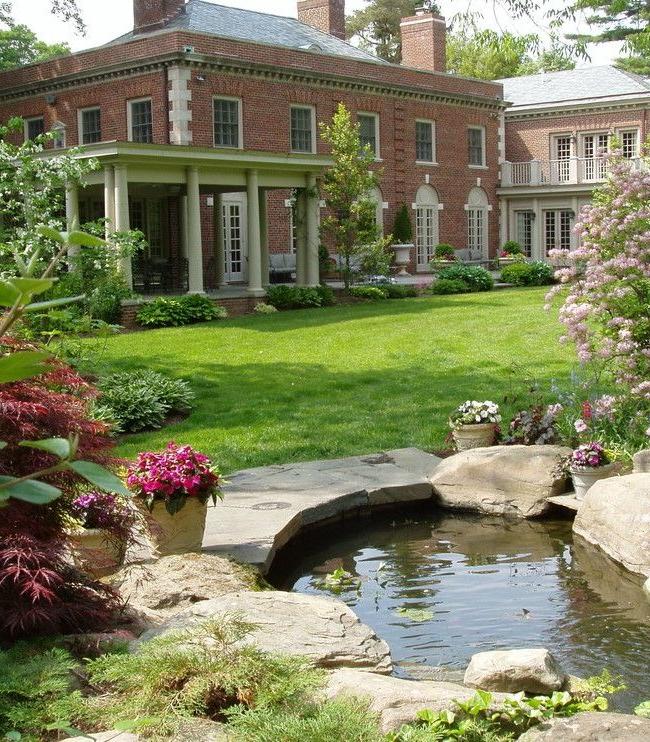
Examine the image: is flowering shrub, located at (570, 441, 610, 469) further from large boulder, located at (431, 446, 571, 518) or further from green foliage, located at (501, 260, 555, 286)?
green foliage, located at (501, 260, 555, 286)

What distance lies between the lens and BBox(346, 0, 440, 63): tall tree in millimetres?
61281

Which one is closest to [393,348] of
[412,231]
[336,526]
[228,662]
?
[336,526]

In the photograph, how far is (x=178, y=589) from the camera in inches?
237

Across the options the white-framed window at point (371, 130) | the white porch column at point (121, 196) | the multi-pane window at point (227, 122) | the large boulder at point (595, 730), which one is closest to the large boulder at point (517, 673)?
the large boulder at point (595, 730)

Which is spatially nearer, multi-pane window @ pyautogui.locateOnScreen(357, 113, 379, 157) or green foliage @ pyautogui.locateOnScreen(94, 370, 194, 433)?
green foliage @ pyautogui.locateOnScreen(94, 370, 194, 433)

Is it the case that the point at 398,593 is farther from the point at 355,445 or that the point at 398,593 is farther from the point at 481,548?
the point at 355,445

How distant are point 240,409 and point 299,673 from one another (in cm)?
895

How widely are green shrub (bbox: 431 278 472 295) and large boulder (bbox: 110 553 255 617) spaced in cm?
2167

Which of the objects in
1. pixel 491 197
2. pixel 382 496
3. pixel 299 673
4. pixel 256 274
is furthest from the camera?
pixel 491 197

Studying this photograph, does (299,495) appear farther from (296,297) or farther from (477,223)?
(477,223)

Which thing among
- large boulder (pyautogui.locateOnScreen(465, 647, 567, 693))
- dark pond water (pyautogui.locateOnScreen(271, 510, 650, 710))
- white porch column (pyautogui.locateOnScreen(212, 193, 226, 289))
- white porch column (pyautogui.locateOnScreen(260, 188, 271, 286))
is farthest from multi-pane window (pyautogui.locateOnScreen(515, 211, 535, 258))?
large boulder (pyautogui.locateOnScreen(465, 647, 567, 693))

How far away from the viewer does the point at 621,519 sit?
24.8ft

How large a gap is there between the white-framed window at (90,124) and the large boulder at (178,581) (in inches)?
1004

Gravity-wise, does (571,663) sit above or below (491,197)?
below
